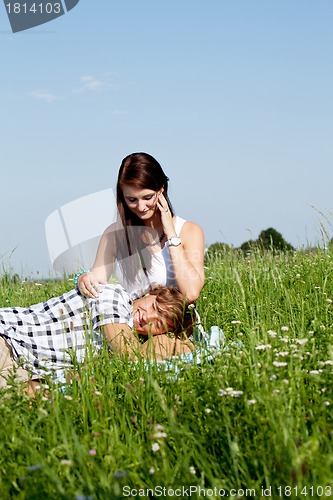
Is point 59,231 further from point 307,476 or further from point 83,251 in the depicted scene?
point 307,476

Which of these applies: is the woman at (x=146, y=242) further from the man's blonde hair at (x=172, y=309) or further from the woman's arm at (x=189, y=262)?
the man's blonde hair at (x=172, y=309)

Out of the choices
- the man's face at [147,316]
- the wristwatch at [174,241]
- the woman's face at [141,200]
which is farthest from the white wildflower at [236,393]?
the woman's face at [141,200]

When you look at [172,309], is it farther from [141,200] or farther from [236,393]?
[236,393]

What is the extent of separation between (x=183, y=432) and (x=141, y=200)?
3.22 metres

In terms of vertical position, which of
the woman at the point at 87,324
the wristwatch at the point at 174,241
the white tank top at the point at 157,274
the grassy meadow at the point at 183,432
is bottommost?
the grassy meadow at the point at 183,432

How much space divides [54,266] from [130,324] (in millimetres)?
3575

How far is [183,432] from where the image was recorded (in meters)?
2.96

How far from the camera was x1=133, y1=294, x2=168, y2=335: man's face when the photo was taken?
209 inches

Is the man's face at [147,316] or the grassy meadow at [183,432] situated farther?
the man's face at [147,316]

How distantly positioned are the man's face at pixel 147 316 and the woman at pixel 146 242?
1.25 feet

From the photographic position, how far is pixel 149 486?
9.65 feet

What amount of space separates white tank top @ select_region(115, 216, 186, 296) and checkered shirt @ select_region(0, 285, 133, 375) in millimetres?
570

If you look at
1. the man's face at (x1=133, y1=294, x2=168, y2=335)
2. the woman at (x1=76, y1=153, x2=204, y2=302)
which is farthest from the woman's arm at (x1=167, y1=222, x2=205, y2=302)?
the man's face at (x1=133, y1=294, x2=168, y2=335)

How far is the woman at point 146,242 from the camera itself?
591cm
